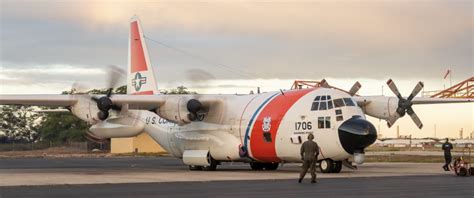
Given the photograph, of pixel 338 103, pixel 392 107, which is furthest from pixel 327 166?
pixel 392 107

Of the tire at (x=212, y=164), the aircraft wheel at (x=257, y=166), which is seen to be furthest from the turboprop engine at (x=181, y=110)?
the aircraft wheel at (x=257, y=166)

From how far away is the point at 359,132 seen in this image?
26109 mm

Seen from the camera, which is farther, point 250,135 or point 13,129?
point 13,129

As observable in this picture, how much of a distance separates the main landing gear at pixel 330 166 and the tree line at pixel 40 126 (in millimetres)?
62383

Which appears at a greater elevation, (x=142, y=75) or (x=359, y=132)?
(x=142, y=75)

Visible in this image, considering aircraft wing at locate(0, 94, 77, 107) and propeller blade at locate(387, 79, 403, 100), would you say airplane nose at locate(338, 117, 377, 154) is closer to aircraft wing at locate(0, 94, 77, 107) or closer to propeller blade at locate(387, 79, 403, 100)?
propeller blade at locate(387, 79, 403, 100)

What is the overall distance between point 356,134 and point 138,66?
15.9 metres

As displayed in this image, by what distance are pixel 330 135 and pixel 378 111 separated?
7.74 m

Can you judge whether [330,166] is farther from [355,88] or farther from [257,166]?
[355,88]

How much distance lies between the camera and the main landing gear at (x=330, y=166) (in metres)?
27.5

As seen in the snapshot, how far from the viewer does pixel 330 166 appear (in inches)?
1081

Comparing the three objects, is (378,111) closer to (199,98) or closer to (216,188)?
(199,98)

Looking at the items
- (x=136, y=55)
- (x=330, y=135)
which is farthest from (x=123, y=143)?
(x=330, y=135)

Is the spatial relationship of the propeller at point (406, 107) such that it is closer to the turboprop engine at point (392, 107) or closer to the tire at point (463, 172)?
the turboprop engine at point (392, 107)
